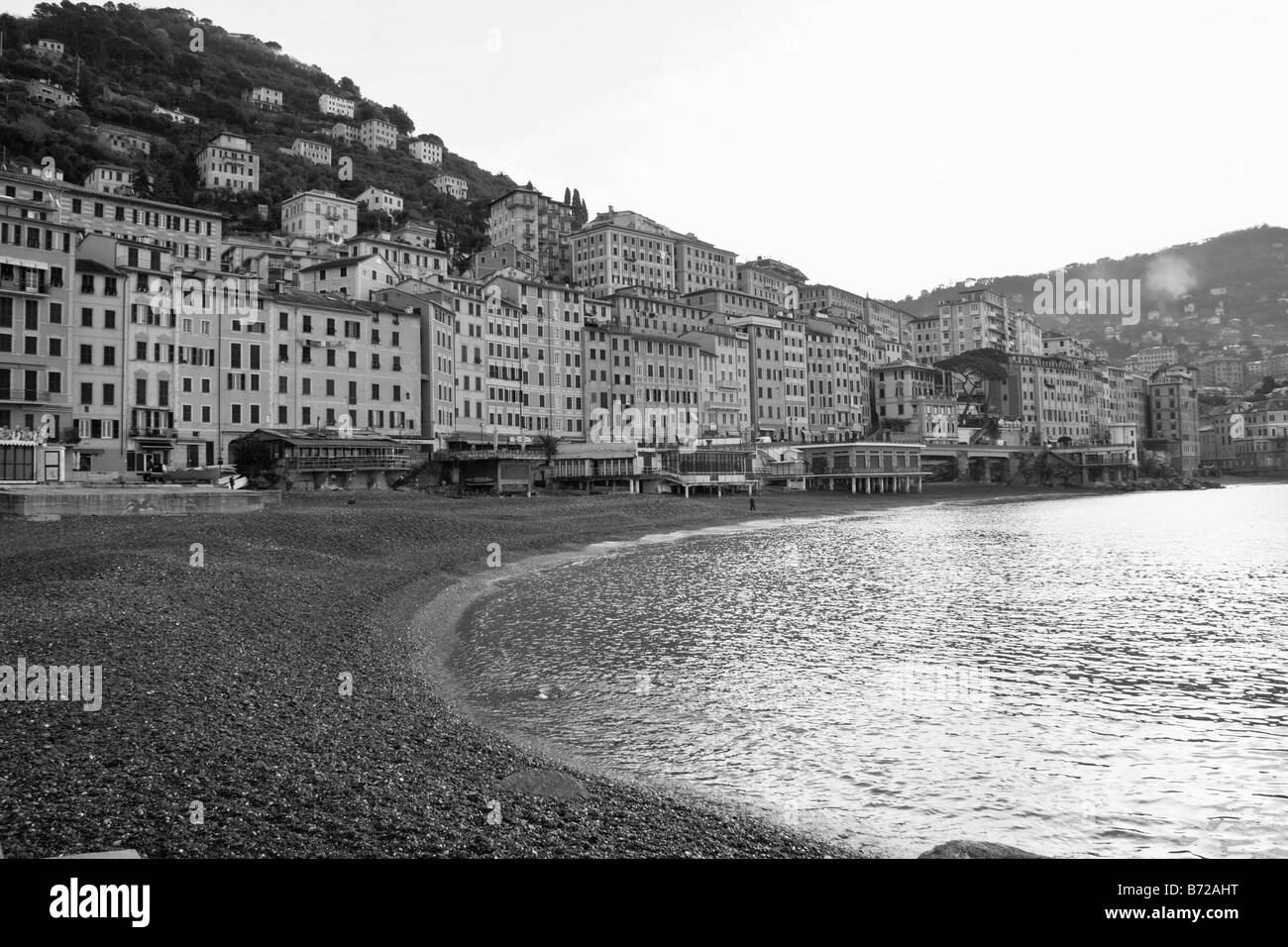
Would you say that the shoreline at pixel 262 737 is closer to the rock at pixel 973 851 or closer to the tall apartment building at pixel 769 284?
the rock at pixel 973 851

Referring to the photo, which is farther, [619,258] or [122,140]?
[122,140]

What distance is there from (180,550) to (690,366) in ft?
316

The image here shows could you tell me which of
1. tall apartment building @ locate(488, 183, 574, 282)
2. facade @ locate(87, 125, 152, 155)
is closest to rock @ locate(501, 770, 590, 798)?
tall apartment building @ locate(488, 183, 574, 282)

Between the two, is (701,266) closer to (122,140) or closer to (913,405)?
(913,405)

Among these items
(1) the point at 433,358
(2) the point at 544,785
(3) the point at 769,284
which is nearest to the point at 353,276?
(1) the point at 433,358

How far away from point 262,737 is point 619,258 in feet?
489

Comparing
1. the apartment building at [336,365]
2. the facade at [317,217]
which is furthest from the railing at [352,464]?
the facade at [317,217]

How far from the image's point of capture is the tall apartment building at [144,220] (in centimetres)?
10119

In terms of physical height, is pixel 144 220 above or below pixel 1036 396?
above

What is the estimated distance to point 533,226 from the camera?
573ft

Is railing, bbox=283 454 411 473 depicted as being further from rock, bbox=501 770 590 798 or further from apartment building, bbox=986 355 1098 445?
apartment building, bbox=986 355 1098 445

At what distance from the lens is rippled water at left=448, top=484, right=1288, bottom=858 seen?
12.8 m
